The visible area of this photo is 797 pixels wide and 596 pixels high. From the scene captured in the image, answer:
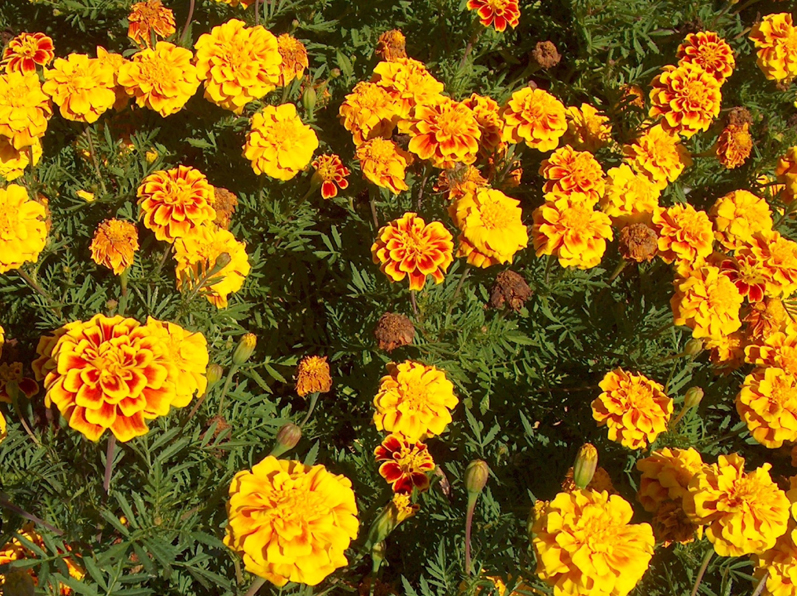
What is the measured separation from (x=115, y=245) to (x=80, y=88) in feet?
1.84

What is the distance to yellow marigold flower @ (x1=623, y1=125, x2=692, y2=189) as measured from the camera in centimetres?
249

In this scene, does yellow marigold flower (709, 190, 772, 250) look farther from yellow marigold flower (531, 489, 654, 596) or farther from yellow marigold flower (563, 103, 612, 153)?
yellow marigold flower (531, 489, 654, 596)

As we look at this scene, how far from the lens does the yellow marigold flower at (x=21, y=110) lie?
1949 mm

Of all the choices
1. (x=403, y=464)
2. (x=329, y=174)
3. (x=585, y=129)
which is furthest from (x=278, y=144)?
(x=585, y=129)

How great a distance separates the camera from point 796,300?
238 centimetres

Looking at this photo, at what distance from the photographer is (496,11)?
2564mm

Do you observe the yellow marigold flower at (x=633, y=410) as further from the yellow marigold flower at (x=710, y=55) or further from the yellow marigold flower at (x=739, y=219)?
the yellow marigold flower at (x=710, y=55)

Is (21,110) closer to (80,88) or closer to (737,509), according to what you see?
(80,88)

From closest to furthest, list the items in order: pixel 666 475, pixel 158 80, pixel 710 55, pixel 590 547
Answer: pixel 590 547 → pixel 666 475 → pixel 158 80 → pixel 710 55

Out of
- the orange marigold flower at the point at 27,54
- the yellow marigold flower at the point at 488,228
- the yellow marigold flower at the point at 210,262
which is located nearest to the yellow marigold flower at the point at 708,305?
the yellow marigold flower at the point at 488,228

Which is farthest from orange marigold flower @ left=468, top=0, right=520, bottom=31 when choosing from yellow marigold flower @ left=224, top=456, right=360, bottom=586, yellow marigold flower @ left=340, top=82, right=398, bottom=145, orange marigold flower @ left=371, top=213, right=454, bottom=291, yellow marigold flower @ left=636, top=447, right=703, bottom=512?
yellow marigold flower @ left=224, top=456, right=360, bottom=586

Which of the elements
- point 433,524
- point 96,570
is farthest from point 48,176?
point 433,524

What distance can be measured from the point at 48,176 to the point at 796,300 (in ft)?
8.46

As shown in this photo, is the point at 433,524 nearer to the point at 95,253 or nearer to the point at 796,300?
the point at 95,253
